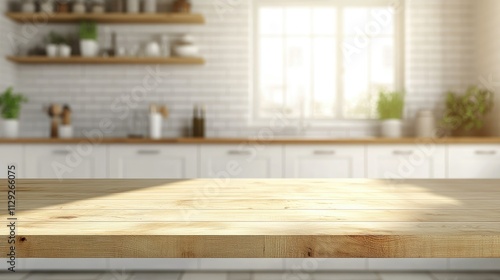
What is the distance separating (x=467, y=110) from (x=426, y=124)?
35 cm

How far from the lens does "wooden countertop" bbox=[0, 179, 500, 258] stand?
1.08 meters

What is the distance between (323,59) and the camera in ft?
16.9

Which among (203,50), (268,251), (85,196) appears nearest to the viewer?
(268,251)

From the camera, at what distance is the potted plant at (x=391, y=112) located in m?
4.84

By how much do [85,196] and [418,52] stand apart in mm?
3993

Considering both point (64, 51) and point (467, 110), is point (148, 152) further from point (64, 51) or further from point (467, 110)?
point (467, 110)

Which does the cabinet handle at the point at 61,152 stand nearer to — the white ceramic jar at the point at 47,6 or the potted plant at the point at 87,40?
the potted plant at the point at 87,40

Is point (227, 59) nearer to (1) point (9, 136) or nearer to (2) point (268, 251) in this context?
(1) point (9, 136)

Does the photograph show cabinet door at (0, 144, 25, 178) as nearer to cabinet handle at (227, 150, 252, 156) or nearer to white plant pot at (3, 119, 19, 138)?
white plant pot at (3, 119, 19, 138)

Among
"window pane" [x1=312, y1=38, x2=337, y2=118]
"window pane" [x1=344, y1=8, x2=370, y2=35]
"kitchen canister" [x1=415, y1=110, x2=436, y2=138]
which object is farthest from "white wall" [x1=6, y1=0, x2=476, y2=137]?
"window pane" [x1=312, y1=38, x2=337, y2=118]

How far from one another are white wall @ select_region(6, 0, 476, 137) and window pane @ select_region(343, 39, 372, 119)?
0.38 metres

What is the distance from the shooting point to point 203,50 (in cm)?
500

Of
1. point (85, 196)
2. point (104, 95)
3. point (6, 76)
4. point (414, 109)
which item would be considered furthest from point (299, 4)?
point (85, 196)

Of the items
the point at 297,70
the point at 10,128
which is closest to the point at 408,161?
the point at 297,70
